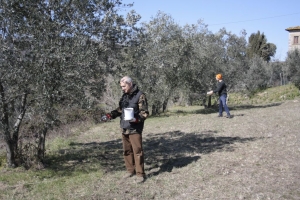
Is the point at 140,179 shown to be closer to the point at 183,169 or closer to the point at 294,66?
the point at 183,169

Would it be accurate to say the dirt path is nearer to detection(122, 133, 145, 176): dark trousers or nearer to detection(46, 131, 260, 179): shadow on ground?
detection(46, 131, 260, 179): shadow on ground

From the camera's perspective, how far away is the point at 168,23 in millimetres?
18688

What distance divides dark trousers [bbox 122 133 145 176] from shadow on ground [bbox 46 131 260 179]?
1.47ft

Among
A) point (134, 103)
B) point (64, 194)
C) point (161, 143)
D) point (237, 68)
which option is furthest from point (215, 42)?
point (64, 194)

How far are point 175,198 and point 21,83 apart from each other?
3.70 meters

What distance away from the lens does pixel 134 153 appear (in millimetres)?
6094

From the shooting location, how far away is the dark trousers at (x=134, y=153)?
604 cm

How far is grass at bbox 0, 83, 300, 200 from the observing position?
546 cm

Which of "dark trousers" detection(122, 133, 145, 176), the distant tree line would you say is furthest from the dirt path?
the distant tree line

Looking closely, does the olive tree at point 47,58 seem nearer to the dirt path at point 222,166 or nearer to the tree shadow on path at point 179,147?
the dirt path at point 222,166

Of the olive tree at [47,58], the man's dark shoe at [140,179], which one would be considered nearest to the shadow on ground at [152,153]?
the man's dark shoe at [140,179]

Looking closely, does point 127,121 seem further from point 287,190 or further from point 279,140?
point 279,140

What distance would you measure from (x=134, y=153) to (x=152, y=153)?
2683 millimetres

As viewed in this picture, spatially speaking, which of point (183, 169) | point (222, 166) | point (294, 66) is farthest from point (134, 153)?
point (294, 66)
